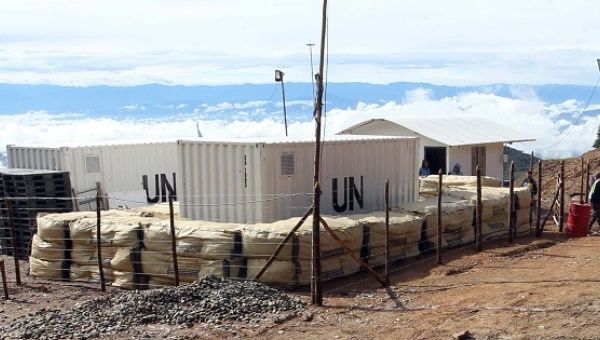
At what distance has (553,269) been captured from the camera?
11.2 metres

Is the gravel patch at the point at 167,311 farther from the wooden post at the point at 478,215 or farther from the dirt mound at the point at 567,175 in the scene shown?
the dirt mound at the point at 567,175

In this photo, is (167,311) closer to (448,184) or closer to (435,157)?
(448,184)

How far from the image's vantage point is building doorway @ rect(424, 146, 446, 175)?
23.3 metres

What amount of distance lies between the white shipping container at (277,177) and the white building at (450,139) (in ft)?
28.8

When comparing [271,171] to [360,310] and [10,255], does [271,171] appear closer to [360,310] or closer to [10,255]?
[360,310]

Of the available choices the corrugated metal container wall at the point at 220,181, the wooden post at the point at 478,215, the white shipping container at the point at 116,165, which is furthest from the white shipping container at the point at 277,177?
the white shipping container at the point at 116,165

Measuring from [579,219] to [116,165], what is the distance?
11.5 m

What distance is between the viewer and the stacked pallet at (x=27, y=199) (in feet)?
47.3

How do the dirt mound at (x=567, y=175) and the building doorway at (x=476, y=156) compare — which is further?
the building doorway at (x=476, y=156)

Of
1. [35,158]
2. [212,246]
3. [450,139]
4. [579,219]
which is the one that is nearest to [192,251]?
[212,246]

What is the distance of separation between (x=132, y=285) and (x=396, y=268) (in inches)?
182

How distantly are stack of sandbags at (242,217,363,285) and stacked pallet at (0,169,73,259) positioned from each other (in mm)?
5360

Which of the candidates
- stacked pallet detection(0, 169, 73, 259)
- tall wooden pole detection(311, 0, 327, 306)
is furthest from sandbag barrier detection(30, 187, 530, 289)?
stacked pallet detection(0, 169, 73, 259)

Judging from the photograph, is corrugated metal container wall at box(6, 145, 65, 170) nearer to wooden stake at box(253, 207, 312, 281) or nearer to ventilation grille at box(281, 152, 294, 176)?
ventilation grille at box(281, 152, 294, 176)
